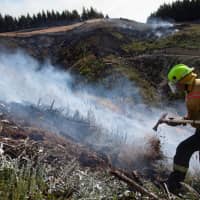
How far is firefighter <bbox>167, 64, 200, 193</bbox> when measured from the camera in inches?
240

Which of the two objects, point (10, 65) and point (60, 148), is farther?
point (10, 65)

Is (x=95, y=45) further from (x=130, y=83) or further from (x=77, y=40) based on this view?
(x=130, y=83)

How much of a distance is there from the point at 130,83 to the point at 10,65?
5.90 m

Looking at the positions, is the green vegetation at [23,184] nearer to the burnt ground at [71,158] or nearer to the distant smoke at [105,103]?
the burnt ground at [71,158]

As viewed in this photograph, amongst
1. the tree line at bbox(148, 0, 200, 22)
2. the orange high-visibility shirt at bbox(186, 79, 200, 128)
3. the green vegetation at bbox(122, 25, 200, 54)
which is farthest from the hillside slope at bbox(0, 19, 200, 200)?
the tree line at bbox(148, 0, 200, 22)

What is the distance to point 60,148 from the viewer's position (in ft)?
23.2

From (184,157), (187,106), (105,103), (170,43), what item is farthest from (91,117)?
(170,43)

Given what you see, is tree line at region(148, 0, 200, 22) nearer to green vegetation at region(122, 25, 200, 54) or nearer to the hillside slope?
the hillside slope

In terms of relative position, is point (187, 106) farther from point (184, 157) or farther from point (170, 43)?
point (170, 43)

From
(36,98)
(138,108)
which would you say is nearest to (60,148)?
(36,98)

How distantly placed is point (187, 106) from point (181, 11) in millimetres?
48463

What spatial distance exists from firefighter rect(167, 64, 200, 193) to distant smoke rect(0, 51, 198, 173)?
2.11m

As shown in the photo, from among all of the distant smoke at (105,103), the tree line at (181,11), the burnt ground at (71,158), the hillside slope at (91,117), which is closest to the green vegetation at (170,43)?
the hillside slope at (91,117)

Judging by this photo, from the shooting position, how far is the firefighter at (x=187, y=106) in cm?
609
